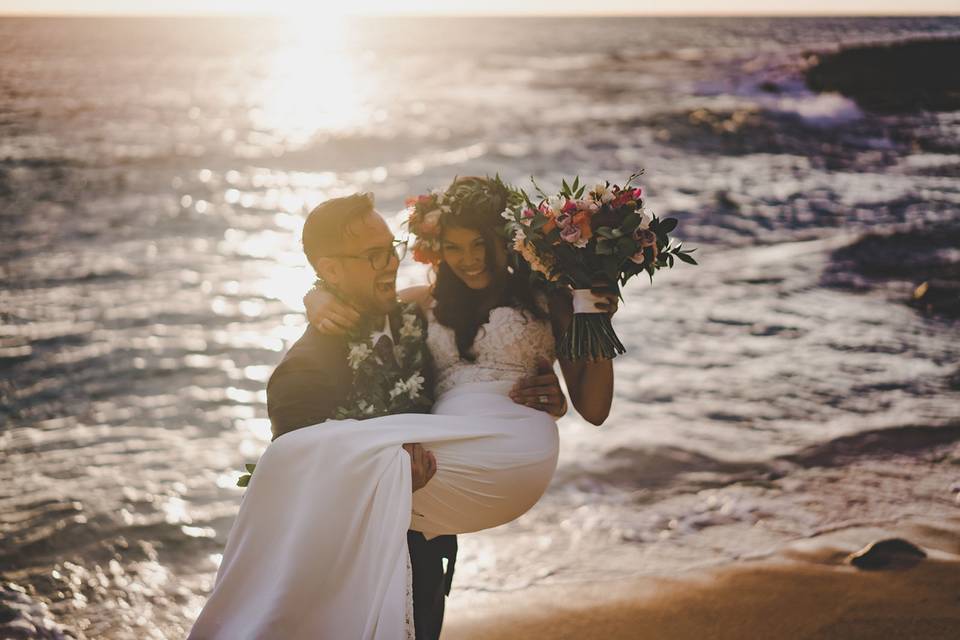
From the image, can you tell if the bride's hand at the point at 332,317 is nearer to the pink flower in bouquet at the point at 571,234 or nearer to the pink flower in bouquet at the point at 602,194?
the pink flower in bouquet at the point at 571,234

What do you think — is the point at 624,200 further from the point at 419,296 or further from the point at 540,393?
the point at 419,296

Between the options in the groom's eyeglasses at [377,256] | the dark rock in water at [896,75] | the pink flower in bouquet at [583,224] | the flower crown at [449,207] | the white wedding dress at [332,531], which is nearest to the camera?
the white wedding dress at [332,531]

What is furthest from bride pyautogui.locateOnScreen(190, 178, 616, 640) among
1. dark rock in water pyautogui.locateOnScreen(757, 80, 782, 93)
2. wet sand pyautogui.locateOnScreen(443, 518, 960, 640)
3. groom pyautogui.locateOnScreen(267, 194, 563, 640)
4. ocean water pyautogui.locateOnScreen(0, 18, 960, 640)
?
dark rock in water pyautogui.locateOnScreen(757, 80, 782, 93)

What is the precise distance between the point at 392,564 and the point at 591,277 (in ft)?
4.63

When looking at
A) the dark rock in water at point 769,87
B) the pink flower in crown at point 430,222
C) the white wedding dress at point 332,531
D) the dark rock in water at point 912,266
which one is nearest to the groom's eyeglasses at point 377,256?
the pink flower in crown at point 430,222

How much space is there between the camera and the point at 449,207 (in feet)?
12.8

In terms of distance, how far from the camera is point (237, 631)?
3277 mm

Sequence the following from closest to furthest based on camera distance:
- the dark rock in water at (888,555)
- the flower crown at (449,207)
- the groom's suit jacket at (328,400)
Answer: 1. the groom's suit jacket at (328,400)
2. the flower crown at (449,207)
3. the dark rock in water at (888,555)

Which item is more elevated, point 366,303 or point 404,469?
point 366,303

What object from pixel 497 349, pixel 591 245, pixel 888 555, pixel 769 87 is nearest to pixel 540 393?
pixel 497 349

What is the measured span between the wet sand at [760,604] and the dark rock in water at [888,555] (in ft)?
0.19

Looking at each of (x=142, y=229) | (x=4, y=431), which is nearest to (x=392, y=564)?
(x=4, y=431)

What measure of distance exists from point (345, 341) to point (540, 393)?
2.97 feet

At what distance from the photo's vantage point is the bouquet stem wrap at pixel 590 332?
3.67 m
